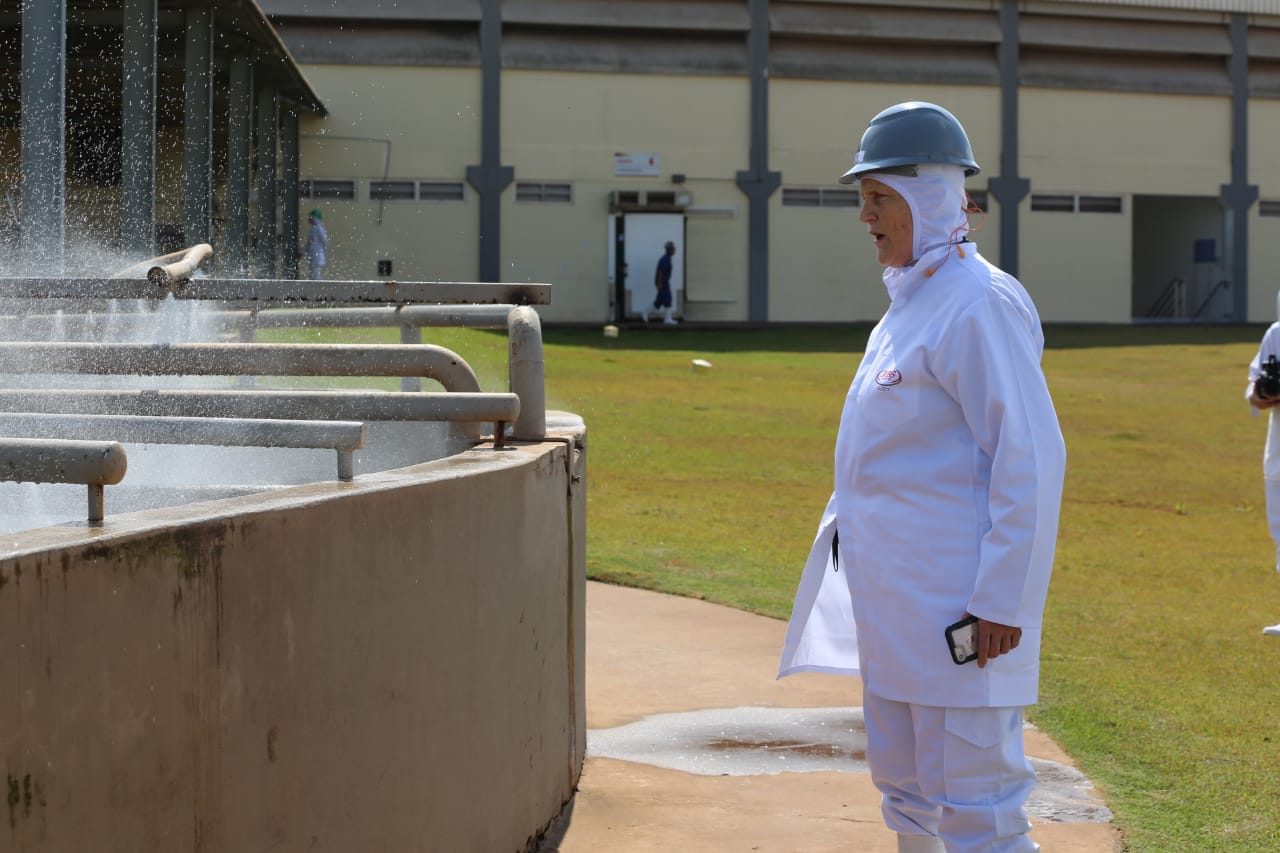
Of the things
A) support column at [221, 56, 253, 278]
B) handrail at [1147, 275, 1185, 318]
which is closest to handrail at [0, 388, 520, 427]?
support column at [221, 56, 253, 278]

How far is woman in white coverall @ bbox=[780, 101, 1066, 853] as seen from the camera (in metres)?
3.19

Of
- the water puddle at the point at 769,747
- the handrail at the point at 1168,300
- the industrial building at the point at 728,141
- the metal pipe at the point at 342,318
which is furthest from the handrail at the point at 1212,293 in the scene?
the metal pipe at the point at 342,318

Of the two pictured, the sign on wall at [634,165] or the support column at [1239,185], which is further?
the support column at [1239,185]

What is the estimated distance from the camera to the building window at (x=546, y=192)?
34500 mm

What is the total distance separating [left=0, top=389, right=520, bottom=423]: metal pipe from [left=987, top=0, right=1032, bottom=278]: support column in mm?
33376

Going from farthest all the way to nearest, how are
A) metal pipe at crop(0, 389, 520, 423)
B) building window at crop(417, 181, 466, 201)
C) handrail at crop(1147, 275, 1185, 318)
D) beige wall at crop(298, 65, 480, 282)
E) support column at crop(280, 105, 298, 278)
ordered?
handrail at crop(1147, 275, 1185, 318)
building window at crop(417, 181, 466, 201)
beige wall at crop(298, 65, 480, 282)
support column at crop(280, 105, 298, 278)
metal pipe at crop(0, 389, 520, 423)

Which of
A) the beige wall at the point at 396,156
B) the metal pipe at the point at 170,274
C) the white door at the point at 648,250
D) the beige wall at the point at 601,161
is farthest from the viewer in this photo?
the white door at the point at 648,250

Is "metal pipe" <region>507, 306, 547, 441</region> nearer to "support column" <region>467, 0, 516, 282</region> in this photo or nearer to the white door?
"support column" <region>467, 0, 516, 282</region>

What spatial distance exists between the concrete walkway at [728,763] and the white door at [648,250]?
2820 centimetres

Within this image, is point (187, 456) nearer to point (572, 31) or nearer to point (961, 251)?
point (961, 251)

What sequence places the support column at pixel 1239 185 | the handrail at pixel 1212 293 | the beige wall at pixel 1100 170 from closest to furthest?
the beige wall at pixel 1100 170 → the support column at pixel 1239 185 → the handrail at pixel 1212 293

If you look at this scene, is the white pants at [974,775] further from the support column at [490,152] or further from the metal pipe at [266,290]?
the support column at [490,152]

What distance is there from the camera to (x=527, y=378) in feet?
15.3

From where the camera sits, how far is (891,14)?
1396 inches
